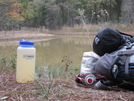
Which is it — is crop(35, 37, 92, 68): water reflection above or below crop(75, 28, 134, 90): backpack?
below

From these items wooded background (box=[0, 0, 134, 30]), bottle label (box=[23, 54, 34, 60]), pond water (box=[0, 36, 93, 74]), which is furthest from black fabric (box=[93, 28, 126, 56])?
wooded background (box=[0, 0, 134, 30])

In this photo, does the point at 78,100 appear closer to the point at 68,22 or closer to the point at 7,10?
the point at 7,10

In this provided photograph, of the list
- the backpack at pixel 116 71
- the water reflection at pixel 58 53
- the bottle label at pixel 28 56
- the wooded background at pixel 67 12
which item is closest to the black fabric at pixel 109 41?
the backpack at pixel 116 71

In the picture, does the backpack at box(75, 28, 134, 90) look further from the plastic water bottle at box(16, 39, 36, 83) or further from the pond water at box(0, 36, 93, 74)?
the pond water at box(0, 36, 93, 74)

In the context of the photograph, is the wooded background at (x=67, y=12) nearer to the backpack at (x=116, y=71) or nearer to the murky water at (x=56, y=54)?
the murky water at (x=56, y=54)

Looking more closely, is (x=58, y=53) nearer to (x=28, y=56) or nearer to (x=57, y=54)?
(x=57, y=54)

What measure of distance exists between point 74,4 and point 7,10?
10.5 m

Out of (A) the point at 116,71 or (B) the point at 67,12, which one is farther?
(B) the point at 67,12

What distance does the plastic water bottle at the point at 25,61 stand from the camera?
1.62m

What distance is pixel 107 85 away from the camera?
167cm

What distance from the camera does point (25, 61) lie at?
163cm

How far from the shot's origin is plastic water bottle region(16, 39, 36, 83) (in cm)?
162

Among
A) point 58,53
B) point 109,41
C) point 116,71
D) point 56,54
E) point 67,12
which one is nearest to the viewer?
point 116,71

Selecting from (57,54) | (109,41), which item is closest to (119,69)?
(109,41)
